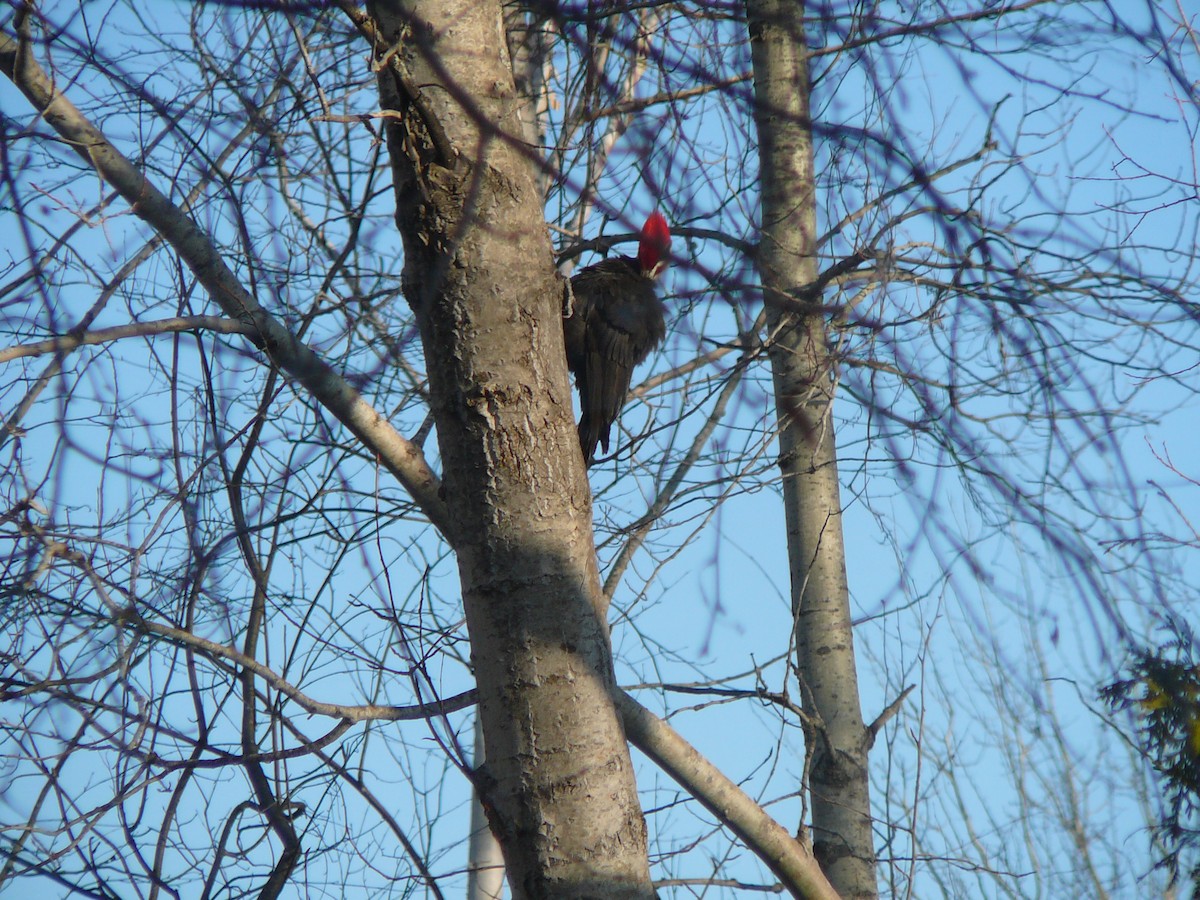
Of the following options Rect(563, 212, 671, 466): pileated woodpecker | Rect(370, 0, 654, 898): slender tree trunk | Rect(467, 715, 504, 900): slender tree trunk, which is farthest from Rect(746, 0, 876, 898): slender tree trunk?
Rect(467, 715, 504, 900): slender tree trunk

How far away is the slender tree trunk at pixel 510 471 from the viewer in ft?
5.56

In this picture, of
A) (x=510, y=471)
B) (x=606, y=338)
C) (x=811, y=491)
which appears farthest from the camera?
(x=606, y=338)

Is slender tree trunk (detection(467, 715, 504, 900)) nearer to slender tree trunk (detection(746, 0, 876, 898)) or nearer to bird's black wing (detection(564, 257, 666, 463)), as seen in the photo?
bird's black wing (detection(564, 257, 666, 463))

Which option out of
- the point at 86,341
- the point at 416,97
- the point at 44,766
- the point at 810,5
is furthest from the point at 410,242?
the point at 44,766

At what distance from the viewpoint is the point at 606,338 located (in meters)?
3.52

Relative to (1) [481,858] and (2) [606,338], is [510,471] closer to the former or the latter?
(2) [606,338]

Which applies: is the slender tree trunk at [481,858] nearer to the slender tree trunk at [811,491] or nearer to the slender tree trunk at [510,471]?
the slender tree trunk at [811,491]

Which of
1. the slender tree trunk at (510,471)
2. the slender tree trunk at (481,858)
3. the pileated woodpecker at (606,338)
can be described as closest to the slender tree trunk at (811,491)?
the pileated woodpecker at (606,338)

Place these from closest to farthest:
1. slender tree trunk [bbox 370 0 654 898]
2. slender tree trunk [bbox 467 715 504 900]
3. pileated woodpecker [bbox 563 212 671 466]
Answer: slender tree trunk [bbox 370 0 654 898], pileated woodpecker [bbox 563 212 671 466], slender tree trunk [bbox 467 715 504 900]

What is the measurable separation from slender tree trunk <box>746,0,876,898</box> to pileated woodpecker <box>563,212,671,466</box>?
18.8 inches

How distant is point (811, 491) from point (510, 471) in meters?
1.65

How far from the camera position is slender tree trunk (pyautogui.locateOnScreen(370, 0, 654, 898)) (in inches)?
66.7

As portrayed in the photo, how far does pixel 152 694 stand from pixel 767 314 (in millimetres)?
1931

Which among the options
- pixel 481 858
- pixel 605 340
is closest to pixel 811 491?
pixel 605 340
